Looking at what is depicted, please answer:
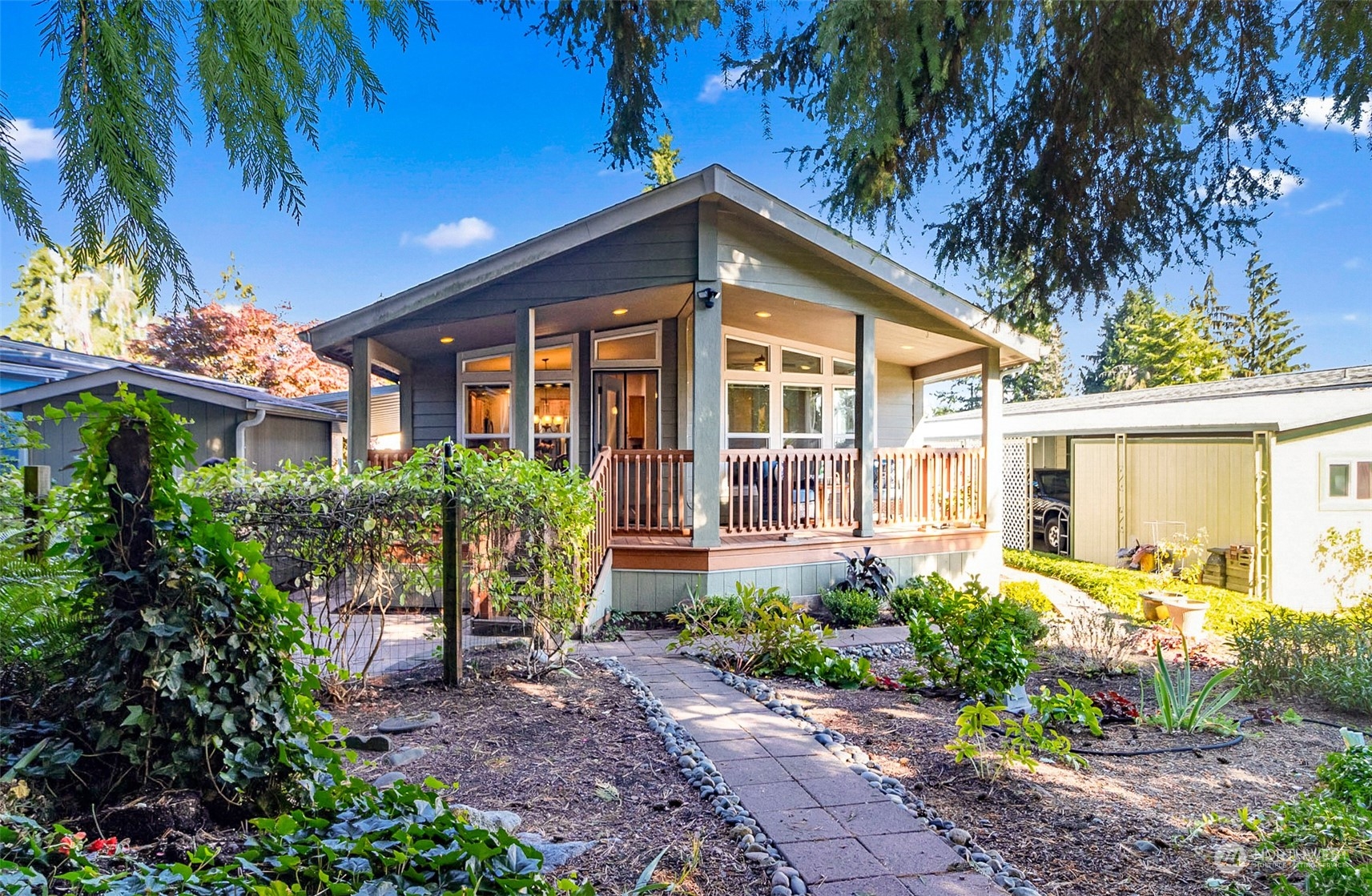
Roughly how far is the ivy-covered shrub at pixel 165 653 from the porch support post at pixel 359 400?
571cm

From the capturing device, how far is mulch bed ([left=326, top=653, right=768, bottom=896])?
2.35 meters

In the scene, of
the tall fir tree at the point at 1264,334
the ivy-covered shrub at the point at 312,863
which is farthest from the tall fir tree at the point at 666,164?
the tall fir tree at the point at 1264,334

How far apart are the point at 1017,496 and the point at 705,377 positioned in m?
11.5

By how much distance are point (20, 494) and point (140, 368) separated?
635 centimetres

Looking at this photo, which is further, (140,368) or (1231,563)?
(1231,563)

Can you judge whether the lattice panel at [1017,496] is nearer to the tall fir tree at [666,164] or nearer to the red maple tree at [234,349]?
the tall fir tree at [666,164]

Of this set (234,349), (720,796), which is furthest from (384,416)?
(720,796)

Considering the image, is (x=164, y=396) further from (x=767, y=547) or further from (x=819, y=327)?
(x=819, y=327)

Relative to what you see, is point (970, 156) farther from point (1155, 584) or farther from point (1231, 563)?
point (1231, 563)

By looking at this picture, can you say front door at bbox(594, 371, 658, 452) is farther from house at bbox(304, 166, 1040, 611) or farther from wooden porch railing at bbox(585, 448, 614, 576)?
wooden porch railing at bbox(585, 448, 614, 576)

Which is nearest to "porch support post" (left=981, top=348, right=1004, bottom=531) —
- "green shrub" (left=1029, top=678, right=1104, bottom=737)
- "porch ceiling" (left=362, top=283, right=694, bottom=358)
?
"porch ceiling" (left=362, top=283, right=694, bottom=358)

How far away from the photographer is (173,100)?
1827 millimetres

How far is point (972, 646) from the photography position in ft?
→ 13.7

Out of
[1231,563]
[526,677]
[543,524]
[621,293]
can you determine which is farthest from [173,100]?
[1231,563]
